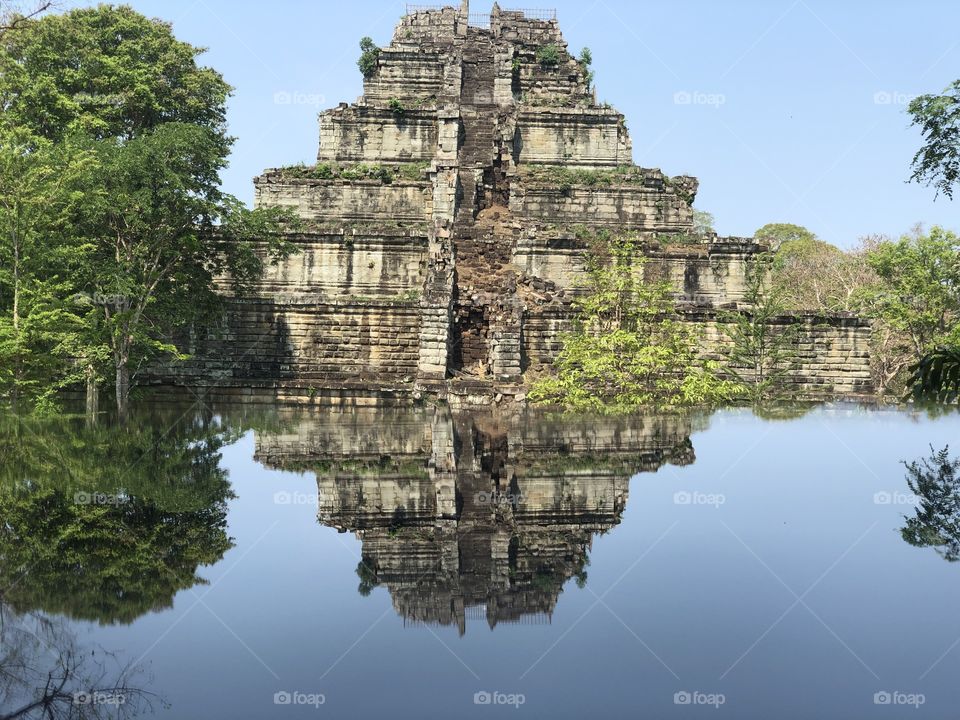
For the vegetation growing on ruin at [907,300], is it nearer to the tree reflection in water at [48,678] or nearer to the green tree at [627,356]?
the green tree at [627,356]

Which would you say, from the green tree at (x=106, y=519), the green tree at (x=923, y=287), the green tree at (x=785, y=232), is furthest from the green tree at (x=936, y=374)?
the green tree at (x=785, y=232)

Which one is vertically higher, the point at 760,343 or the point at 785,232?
the point at 785,232

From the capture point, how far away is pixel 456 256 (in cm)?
3344

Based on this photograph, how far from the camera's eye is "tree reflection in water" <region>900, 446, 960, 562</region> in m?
11.1

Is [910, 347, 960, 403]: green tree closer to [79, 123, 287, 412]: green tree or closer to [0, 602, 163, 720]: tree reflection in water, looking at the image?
[0, 602, 163, 720]: tree reflection in water

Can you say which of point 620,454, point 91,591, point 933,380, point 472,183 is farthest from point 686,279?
point 91,591

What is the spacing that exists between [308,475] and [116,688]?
27.2 feet

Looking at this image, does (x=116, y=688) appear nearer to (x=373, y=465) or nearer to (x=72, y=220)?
(x=373, y=465)

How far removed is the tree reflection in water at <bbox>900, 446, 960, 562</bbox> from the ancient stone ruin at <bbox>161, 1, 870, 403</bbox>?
13284 millimetres

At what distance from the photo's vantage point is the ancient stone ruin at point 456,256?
29.9m

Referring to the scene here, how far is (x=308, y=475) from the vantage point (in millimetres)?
15164

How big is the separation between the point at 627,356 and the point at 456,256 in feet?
26.6

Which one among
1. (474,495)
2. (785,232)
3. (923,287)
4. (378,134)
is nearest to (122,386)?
(474,495)

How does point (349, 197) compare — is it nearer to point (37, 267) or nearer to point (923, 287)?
point (37, 267)
